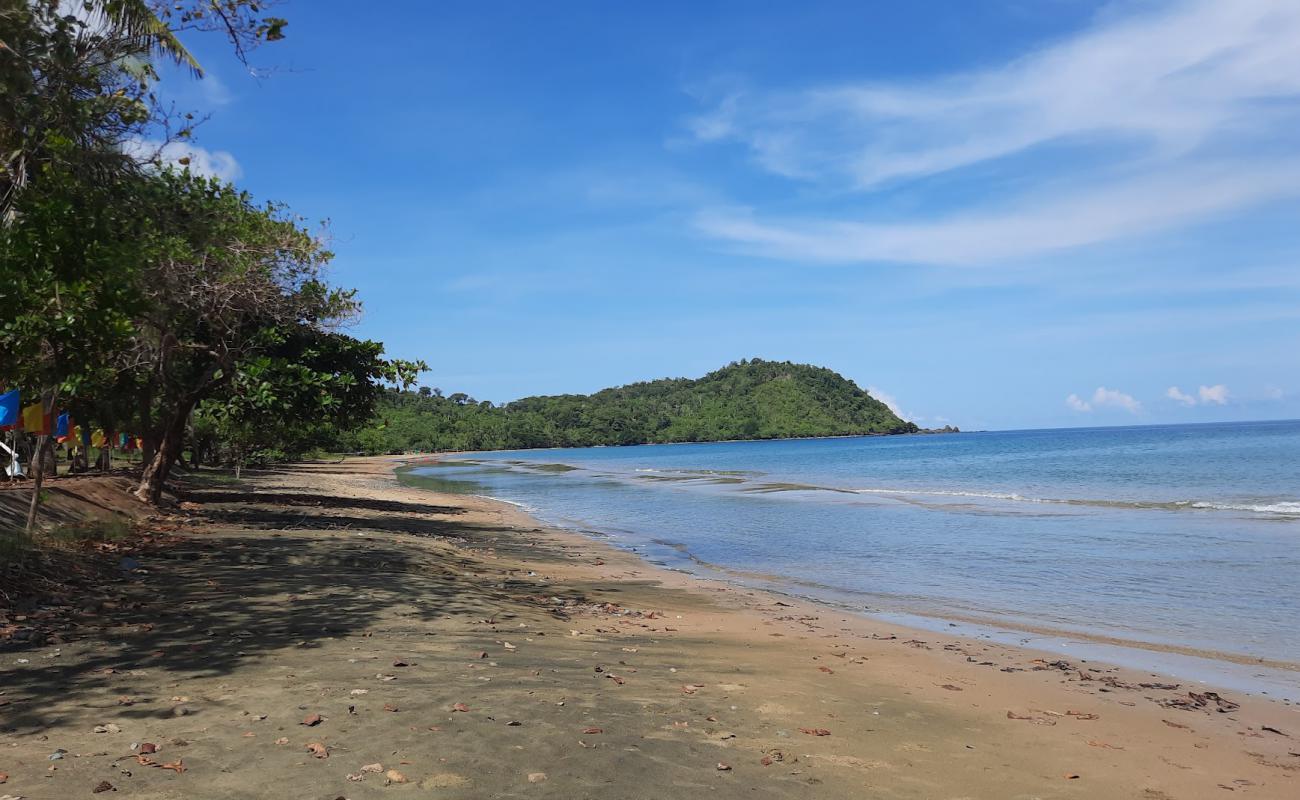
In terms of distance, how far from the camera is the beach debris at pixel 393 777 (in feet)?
14.6

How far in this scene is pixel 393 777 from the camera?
4.49m

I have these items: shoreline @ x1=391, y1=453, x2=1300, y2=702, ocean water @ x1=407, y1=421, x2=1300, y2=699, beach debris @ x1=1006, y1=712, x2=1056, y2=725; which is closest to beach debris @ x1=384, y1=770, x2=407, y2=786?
beach debris @ x1=1006, y1=712, x2=1056, y2=725

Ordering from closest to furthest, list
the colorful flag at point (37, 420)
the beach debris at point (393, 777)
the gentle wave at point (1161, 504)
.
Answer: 1. the beach debris at point (393, 777)
2. the colorful flag at point (37, 420)
3. the gentle wave at point (1161, 504)

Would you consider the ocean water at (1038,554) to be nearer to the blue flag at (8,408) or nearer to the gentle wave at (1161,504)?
the gentle wave at (1161,504)

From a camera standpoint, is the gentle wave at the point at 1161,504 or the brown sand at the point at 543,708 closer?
the brown sand at the point at 543,708

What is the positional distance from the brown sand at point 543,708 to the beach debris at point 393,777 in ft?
0.05

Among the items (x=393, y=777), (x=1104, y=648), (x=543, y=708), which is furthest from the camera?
(x=1104, y=648)

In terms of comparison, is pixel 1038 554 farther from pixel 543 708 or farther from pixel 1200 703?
pixel 543 708

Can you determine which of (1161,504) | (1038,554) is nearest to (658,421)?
(1161,504)

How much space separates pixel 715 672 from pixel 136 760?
4.66 metres

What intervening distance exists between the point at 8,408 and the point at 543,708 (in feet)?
33.1

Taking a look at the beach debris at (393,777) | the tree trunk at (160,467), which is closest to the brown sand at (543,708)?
the beach debris at (393,777)

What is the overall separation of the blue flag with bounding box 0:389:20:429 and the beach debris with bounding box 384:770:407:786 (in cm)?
1031

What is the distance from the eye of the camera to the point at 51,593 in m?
8.19
